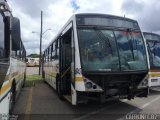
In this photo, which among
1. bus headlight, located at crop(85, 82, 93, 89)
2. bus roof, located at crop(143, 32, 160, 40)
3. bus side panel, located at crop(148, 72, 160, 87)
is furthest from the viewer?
bus roof, located at crop(143, 32, 160, 40)

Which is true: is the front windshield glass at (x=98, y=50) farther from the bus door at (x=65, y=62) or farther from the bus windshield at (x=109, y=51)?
the bus door at (x=65, y=62)

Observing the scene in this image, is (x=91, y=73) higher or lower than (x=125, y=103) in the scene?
higher

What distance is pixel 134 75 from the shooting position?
9453 millimetres

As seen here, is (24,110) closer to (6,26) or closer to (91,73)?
(91,73)

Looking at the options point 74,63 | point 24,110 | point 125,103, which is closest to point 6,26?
point 74,63

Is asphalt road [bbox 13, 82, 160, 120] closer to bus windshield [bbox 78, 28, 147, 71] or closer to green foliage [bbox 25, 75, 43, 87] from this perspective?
bus windshield [bbox 78, 28, 147, 71]

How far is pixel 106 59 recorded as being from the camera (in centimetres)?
905

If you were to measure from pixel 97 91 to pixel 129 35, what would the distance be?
238 cm

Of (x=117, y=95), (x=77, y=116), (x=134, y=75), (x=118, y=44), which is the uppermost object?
(x=118, y=44)

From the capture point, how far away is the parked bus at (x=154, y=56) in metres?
13.7

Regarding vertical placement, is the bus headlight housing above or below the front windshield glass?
below

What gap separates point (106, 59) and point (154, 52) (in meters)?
5.74

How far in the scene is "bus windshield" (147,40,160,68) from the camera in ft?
45.3

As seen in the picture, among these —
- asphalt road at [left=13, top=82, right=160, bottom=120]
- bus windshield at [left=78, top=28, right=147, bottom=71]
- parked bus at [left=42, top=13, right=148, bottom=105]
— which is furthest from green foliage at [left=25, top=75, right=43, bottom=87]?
bus windshield at [left=78, top=28, right=147, bottom=71]
